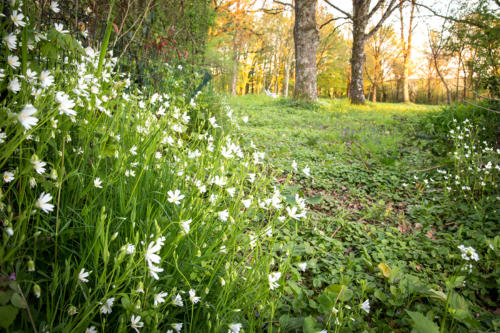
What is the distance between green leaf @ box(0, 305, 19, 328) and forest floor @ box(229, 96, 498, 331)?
1030 millimetres

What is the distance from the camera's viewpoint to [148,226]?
44.1 inches

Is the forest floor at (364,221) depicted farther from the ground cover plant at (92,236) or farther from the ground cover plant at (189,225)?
the ground cover plant at (92,236)

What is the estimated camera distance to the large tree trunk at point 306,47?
8.80 m

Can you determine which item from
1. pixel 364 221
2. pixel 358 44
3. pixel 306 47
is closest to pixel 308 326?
pixel 364 221

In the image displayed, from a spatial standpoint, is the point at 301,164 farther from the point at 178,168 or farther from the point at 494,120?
the point at 494,120

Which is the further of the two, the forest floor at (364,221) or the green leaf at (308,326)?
the forest floor at (364,221)

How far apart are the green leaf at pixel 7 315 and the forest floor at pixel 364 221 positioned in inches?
40.5

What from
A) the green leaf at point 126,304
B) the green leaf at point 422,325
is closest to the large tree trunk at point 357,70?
the green leaf at point 422,325

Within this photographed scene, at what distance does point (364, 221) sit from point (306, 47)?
7.99 m

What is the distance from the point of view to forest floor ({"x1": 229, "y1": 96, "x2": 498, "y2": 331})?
161cm

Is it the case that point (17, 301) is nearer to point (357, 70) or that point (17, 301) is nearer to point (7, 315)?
point (7, 315)

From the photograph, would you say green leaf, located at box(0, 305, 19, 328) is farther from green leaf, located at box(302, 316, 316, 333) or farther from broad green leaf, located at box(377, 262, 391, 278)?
broad green leaf, located at box(377, 262, 391, 278)

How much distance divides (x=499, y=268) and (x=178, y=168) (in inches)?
87.2

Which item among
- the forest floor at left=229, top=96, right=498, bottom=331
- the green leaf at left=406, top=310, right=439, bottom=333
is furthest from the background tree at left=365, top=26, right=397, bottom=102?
the green leaf at left=406, top=310, right=439, bottom=333
